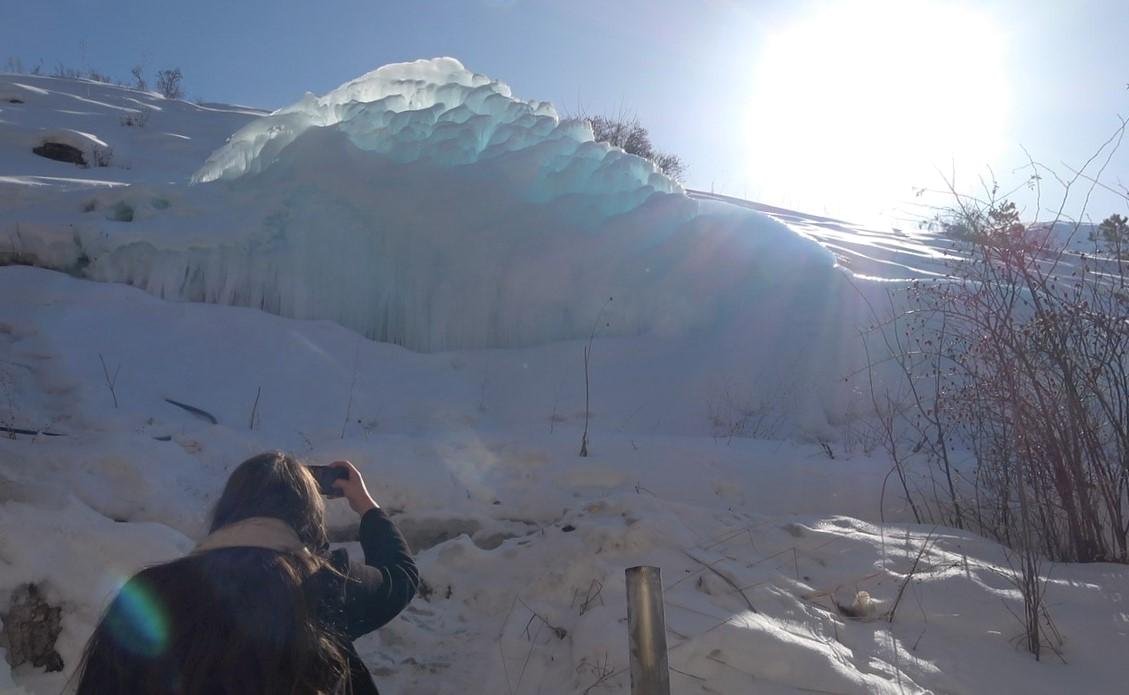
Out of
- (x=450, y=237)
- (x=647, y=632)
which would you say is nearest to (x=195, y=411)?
(x=450, y=237)

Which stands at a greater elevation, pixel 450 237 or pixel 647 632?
pixel 450 237

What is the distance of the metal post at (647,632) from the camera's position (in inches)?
72.6

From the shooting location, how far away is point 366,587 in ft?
7.10

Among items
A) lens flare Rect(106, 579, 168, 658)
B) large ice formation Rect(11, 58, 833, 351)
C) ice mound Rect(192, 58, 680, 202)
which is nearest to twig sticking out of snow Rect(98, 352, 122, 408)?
large ice formation Rect(11, 58, 833, 351)

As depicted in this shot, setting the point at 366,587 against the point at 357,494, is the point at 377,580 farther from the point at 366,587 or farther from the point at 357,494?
the point at 357,494

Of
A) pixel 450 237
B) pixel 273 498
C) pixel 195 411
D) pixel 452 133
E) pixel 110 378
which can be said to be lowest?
pixel 195 411

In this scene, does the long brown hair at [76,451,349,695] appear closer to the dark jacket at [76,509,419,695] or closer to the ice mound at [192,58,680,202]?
the dark jacket at [76,509,419,695]

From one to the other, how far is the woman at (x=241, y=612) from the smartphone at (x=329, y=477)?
0.48m

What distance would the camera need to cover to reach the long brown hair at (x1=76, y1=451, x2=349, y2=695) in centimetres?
166

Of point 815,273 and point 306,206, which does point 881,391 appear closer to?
point 815,273

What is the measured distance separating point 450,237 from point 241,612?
5.45m

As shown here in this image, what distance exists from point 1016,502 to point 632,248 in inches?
145

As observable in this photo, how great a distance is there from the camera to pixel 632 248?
7.12 meters

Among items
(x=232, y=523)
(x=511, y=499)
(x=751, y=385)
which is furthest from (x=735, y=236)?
(x=232, y=523)
